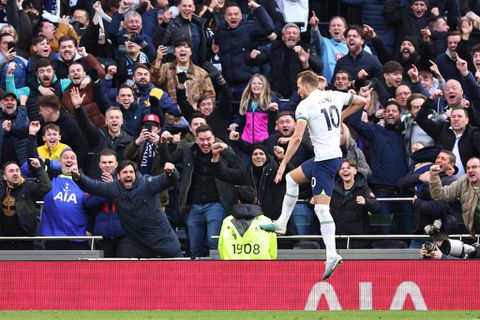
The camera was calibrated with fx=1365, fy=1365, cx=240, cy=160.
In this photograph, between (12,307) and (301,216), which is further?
(301,216)

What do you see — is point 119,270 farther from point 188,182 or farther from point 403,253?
point 403,253

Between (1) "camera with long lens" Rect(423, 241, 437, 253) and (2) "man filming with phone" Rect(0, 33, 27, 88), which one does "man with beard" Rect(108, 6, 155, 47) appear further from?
(1) "camera with long lens" Rect(423, 241, 437, 253)

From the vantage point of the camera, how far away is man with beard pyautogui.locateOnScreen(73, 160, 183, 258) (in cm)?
1823

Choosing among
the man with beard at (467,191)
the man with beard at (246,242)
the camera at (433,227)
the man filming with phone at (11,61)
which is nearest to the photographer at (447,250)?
the camera at (433,227)

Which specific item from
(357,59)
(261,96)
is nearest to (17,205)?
(261,96)

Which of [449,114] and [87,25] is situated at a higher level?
[87,25]

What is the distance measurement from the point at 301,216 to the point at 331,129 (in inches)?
147

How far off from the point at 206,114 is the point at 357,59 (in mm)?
2648

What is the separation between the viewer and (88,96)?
20.8 m

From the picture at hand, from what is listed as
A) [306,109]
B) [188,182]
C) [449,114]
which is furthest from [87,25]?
[306,109]

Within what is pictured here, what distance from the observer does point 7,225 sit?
19.2 metres

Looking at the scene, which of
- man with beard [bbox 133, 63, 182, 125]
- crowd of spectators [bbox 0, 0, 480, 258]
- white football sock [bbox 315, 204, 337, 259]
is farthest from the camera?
man with beard [bbox 133, 63, 182, 125]

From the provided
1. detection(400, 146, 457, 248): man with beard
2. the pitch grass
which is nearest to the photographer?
detection(400, 146, 457, 248): man with beard

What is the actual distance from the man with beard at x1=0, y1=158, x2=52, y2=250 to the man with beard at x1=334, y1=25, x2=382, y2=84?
5.22 m
